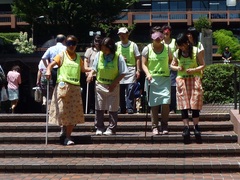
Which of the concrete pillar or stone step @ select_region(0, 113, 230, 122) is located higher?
the concrete pillar

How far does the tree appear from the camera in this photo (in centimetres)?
4084

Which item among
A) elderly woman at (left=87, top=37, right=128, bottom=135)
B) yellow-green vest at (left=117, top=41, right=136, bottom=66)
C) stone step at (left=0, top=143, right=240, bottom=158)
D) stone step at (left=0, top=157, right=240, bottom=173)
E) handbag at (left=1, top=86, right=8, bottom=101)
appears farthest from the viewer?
handbag at (left=1, top=86, right=8, bottom=101)

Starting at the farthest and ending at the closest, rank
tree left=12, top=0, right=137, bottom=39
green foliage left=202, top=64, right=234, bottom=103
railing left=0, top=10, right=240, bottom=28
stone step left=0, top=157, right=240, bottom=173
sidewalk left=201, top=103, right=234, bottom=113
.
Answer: railing left=0, top=10, right=240, bottom=28, tree left=12, top=0, right=137, bottom=39, green foliage left=202, top=64, right=234, bottom=103, sidewalk left=201, top=103, right=234, bottom=113, stone step left=0, top=157, right=240, bottom=173

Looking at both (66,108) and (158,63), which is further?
(158,63)

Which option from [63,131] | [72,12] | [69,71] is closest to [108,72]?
[69,71]

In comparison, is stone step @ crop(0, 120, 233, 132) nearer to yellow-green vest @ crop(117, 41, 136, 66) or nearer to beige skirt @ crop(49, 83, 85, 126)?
beige skirt @ crop(49, 83, 85, 126)

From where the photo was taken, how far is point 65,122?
10328mm

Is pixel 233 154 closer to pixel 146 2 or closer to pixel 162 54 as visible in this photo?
pixel 162 54

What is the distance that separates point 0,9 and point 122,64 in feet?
169

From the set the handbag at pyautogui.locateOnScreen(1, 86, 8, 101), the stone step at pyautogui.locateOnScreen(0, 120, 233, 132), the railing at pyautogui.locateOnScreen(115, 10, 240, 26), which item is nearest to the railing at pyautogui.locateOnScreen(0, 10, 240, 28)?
the railing at pyautogui.locateOnScreen(115, 10, 240, 26)

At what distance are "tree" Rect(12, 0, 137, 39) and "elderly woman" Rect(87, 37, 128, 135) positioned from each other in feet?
99.5

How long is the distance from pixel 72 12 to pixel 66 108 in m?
31.2

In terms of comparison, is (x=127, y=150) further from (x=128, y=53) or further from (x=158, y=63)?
(x=128, y=53)

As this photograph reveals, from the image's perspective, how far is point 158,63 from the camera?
1068cm
